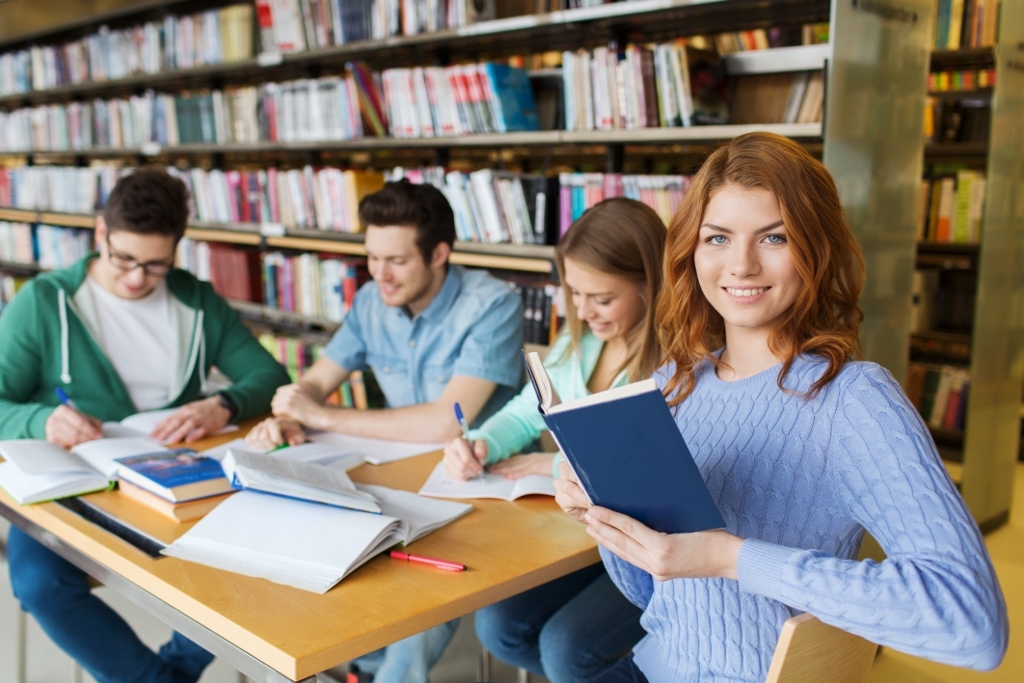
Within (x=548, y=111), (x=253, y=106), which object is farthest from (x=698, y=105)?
(x=253, y=106)

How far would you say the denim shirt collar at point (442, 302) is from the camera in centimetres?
227

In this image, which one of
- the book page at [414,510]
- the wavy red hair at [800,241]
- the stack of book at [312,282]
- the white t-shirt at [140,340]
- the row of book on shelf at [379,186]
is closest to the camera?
the wavy red hair at [800,241]

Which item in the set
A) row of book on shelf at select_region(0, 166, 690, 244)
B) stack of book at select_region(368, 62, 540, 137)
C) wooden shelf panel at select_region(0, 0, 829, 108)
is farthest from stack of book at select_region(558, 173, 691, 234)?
wooden shelf panel at select_region(0, 0, 829, 108)

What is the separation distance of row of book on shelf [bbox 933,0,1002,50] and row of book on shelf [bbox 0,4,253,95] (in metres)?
3.15

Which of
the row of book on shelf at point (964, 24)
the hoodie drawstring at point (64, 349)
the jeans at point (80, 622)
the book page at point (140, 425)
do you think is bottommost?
the jeans at point (80, 622)

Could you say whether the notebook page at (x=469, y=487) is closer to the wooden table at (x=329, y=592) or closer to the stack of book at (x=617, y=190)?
the wooden table at (x=329, y=592)

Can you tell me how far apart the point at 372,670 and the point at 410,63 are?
9.35ft

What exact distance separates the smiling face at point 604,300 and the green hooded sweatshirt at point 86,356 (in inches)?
35.5

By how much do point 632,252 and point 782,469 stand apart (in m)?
0.73

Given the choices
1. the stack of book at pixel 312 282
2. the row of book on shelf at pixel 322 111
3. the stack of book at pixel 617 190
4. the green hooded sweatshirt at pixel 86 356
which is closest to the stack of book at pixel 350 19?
the row of book on shelf at pixel 322 111

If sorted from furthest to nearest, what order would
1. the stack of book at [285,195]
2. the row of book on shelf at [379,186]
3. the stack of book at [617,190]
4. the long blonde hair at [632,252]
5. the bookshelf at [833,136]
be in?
the stack of book at [285,195] < the row of book on shelf at [379,186] < the stack of book at [617,190] < the bookshelf at [833,136] < the long blonde hair at [632,252]

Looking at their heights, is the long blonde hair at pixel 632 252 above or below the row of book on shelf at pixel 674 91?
below

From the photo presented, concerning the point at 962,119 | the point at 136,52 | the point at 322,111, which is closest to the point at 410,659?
the point at 322,111

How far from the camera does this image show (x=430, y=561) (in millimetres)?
1297
